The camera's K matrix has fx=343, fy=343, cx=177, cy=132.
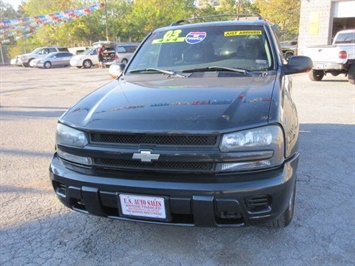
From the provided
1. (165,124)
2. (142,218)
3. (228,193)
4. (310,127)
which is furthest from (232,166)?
(310,127)

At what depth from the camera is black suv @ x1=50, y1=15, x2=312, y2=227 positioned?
7.18 feet

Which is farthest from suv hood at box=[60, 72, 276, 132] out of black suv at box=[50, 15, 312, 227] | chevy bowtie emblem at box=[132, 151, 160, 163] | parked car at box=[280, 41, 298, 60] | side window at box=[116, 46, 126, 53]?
side window at box=[116, 46, 126, 53]

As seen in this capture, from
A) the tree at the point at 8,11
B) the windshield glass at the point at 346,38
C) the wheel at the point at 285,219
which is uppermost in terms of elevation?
the tree at the point at 8,11

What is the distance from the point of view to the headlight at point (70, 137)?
2.46 meters

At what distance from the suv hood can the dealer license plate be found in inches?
18.0

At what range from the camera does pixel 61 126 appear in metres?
2.64

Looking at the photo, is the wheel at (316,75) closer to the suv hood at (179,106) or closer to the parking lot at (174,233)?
the parking lot at (174,233)

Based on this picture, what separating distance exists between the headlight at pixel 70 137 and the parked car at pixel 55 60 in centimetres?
2857

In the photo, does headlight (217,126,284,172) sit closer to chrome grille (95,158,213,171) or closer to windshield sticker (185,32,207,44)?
chrome grille (95,158,213,171)

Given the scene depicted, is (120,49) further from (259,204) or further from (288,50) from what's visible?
(259,204)

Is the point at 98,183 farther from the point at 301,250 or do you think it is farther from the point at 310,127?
the point at 310,127

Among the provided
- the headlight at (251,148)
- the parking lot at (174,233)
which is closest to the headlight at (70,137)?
the parking lot at (174,233)

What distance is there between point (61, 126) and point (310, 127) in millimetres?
4786

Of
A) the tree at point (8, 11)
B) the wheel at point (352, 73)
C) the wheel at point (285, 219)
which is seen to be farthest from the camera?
the tree at point (8, 11)
